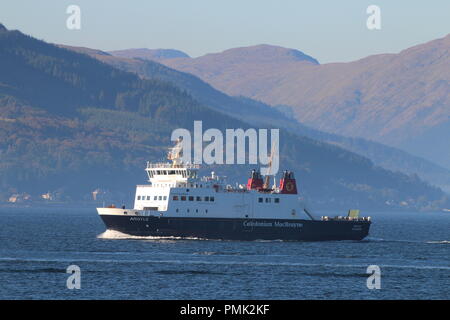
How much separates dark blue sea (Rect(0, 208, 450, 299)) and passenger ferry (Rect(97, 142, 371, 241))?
5.14ft

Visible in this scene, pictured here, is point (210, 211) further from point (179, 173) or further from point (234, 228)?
point (179, 173)

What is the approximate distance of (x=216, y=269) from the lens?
77.6 meters

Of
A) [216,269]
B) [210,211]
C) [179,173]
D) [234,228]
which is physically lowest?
[216,269]

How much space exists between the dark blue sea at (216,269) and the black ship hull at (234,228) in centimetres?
112

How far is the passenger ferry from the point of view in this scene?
101 m

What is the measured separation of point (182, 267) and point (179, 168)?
25903 millimetres

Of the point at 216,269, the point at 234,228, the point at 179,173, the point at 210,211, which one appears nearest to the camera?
the point at 216,269

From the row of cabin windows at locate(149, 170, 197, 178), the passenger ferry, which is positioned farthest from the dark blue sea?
the row of cabin windows at locate(149, 170, 197, 178)

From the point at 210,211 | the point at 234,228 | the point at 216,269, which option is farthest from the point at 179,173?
the point at 216,269

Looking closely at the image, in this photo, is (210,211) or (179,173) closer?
(210,211)

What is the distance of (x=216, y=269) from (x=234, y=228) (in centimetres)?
2577

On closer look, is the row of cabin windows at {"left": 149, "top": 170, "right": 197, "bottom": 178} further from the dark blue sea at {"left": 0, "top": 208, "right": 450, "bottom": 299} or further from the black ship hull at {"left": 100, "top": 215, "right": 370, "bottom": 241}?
the dark blue sea at {"left": 0, "top": 208, "right": 450, "bottom": 299}
